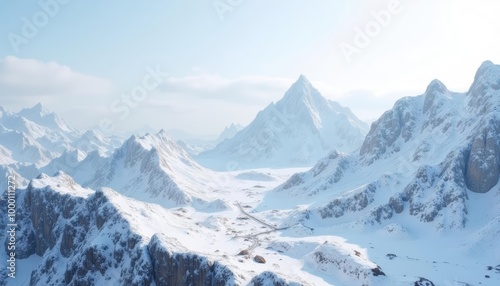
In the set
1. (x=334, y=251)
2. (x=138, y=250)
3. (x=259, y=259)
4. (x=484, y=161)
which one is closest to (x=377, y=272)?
(x=334, y=251)

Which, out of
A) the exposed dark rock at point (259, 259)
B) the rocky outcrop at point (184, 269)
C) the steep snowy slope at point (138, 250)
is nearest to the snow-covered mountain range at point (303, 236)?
the rocky outcrop at point (184, 269)

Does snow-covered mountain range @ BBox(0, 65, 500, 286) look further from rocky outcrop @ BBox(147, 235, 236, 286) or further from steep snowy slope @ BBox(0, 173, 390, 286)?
steep snowy slope @ BBox(0, 173, 390, 286)

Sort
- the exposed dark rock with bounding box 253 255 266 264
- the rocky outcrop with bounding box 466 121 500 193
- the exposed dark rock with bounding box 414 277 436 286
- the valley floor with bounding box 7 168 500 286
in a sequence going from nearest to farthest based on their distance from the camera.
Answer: the exposed dark rock with bounding box 414 277 436 286 < the valley floor with bounding box 7 168 500 286 < the exposed dark rock with bounding box 253 255 266 264 < the rocky outcrop with bounding box 466 121 500 193

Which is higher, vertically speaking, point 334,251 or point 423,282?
point 334,251

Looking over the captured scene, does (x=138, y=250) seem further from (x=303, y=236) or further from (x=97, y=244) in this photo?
(x=303, y=236)

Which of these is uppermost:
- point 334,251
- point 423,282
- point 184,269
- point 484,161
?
point 484,161

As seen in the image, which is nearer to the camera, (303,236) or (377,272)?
(377,272)

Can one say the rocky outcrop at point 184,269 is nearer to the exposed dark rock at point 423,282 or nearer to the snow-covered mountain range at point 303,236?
the snow-covered mountain range at point 303,236

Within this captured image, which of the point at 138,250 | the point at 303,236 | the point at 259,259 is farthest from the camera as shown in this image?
the point at 303,236

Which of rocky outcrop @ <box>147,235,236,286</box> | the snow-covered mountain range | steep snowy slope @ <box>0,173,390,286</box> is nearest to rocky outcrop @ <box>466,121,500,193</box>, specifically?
the snow-covered mountain range

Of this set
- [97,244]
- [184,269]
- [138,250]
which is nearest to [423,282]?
[184,269]

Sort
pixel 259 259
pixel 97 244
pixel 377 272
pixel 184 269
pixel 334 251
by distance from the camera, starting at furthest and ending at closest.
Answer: pixel 259 259
pixel 334 251
pixel 97 244
pixel 377 272
pixel 184 269
